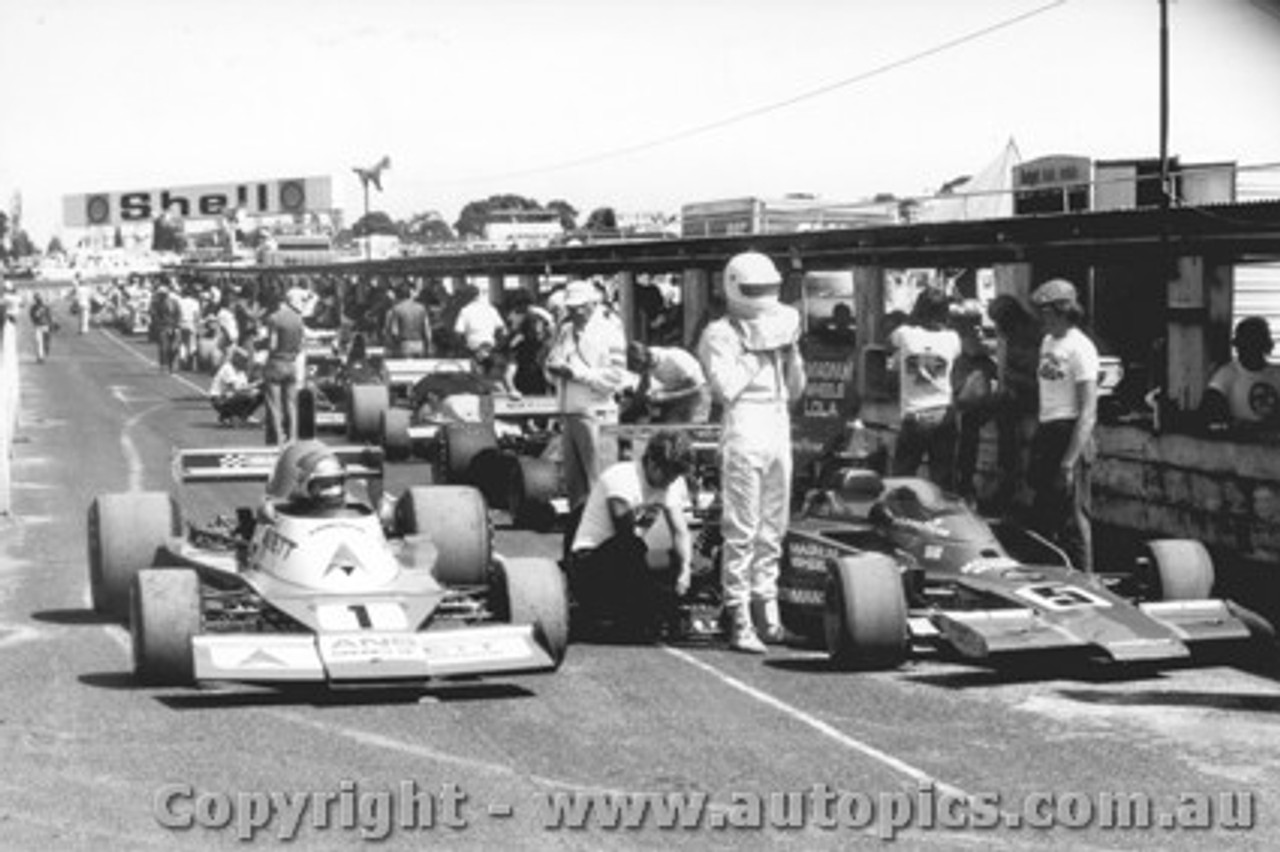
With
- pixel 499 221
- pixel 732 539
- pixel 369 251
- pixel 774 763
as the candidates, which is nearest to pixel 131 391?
pixel 499 221

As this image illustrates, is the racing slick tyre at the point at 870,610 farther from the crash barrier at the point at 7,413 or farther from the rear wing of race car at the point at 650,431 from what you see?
the crash barrier at the point at 7,413

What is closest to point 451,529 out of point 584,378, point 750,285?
point 750,285

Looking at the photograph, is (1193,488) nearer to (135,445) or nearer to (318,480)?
(318,480)

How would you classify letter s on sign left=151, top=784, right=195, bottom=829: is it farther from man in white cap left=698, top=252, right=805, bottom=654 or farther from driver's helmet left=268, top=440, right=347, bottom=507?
man in white cap left=698, top=252, right=805, bottom=654

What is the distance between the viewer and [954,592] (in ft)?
37.9

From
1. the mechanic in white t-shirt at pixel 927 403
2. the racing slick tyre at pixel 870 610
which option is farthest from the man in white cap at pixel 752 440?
the mechanic in white t-shirt at pixel 927 403

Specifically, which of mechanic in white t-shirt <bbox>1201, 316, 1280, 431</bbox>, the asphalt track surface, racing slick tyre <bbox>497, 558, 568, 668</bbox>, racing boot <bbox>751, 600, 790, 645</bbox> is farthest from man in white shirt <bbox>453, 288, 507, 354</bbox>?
racing slick tyre <bbox>497, 558, 568, 668</bbox>

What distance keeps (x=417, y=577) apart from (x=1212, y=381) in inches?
280

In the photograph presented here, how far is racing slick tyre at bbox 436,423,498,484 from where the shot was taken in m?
18.9

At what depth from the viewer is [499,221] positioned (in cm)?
5891

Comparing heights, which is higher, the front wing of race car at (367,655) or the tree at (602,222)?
the tree at (602,222)

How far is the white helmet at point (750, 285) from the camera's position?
39.6ft

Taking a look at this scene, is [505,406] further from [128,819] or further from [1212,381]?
[128,819]

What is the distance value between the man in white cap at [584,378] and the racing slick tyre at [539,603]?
4716 mm
